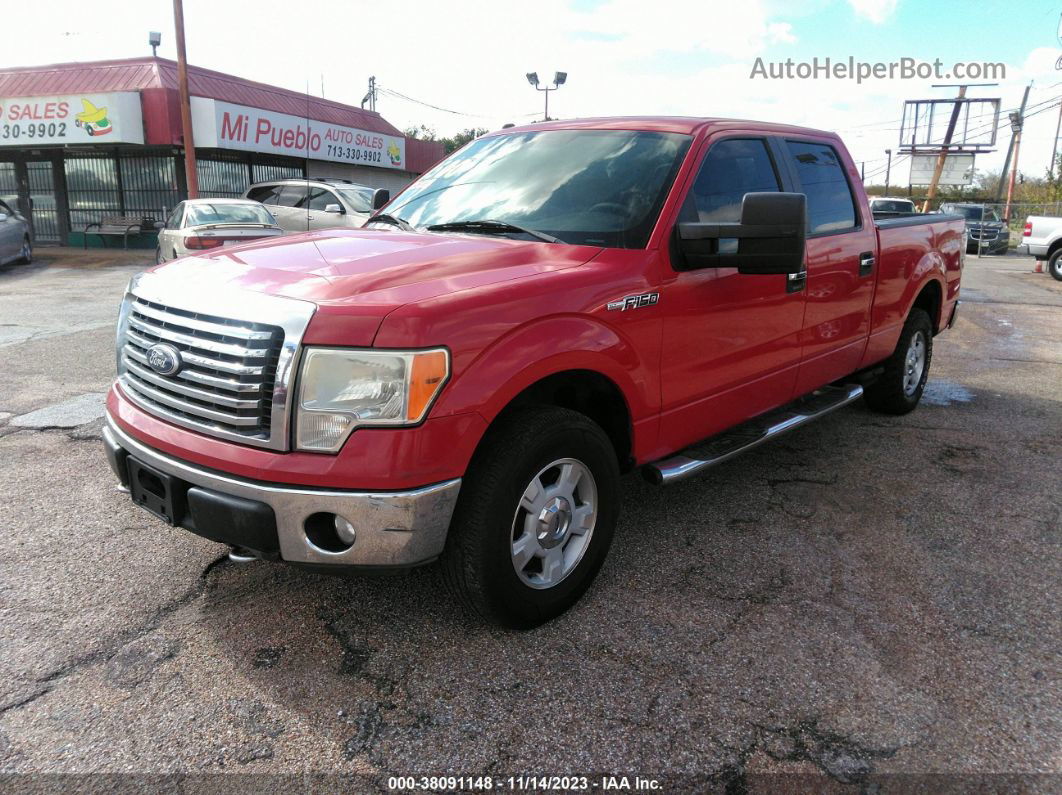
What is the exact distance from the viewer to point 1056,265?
1794 centimetres

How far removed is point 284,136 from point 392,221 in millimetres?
20383

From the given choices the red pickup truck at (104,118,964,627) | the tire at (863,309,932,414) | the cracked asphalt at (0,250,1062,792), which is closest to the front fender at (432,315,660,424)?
the red pickup truck at (104,118,964,627)

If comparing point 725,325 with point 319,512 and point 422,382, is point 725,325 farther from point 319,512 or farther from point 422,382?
point 319,512

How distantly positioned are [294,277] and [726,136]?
7.32 ft

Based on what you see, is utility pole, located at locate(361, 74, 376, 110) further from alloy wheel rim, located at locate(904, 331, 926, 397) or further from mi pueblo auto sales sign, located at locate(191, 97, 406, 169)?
alloy wheel rim, located at locate(904, 331, 926, 397)

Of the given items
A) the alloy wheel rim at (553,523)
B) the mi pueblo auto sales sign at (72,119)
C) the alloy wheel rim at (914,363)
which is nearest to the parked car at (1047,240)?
the alloy wheel rim at (914,363)

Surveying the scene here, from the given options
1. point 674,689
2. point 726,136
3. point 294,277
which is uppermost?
point 726,136

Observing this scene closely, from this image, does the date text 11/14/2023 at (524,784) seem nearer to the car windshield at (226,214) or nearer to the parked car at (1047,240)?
the car windshield at (226,214)

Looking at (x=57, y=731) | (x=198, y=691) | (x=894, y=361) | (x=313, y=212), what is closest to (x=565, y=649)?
(x=198, y=691)

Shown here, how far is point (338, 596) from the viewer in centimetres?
318

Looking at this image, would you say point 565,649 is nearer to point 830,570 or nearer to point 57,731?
point 830,570

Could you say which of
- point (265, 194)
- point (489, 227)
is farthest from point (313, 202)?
point (489, 227)

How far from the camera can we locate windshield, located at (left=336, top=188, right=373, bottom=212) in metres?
14.2

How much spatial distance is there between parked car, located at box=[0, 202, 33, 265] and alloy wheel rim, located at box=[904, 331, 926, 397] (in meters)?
17.3
